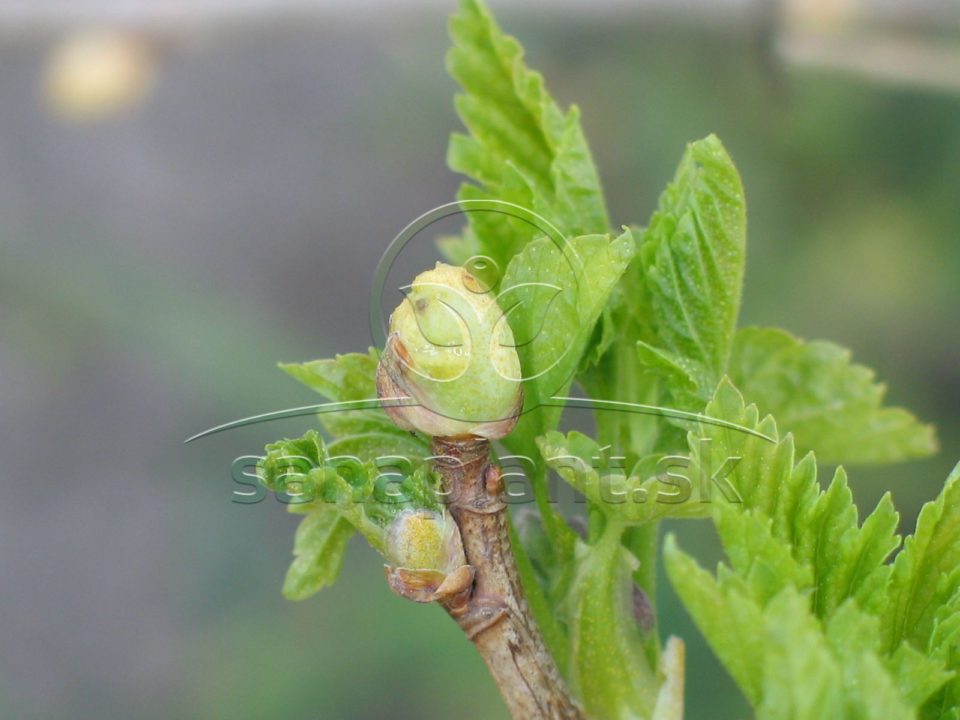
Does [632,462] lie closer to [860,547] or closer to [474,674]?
[860,547]

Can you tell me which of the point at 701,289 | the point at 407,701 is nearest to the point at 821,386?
the point at 701,289

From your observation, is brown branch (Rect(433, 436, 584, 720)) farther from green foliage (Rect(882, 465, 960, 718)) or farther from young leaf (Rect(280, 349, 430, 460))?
green foliage (Rect(882, 465, 960, 718))

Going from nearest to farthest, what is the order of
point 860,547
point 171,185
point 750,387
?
1. point 860,547
2. point 750,387
3. point 171,185

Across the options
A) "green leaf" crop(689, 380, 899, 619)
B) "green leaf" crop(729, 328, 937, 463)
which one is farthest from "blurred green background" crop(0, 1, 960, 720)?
"green leaf" crop(689, 380, 899, 619)

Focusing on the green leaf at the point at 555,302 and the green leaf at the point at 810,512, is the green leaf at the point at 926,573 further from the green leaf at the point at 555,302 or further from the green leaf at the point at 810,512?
the green leaf at the point at 555,302

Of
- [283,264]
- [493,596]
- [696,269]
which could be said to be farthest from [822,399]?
[283,264]

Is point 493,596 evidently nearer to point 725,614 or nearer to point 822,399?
point 725,614

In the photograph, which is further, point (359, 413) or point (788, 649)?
point (359, 413)

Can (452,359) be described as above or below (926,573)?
above
